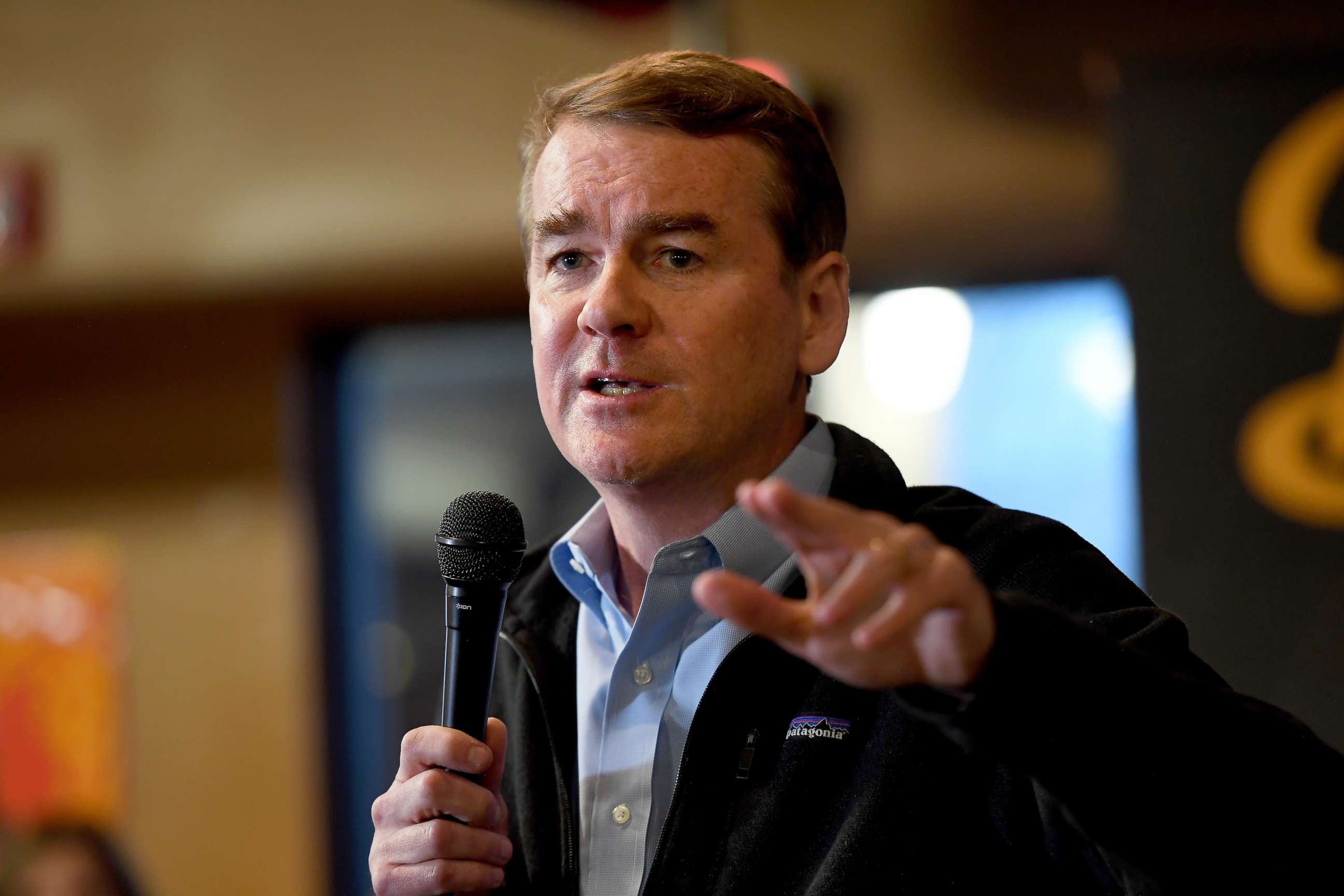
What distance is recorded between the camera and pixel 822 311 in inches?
58.1

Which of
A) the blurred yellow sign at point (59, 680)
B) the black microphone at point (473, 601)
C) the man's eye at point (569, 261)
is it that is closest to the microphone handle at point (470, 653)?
the black microphone at point (473, 601)

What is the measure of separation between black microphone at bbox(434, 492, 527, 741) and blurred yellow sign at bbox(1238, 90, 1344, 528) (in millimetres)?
1628

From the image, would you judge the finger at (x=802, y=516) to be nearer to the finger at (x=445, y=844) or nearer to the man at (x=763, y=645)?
the man at (x=763, y=645)

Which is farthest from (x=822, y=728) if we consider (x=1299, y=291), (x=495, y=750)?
(x=1299, y=291)

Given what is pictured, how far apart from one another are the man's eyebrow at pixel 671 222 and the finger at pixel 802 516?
21.8 inches

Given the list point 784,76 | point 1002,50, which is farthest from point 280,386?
point 1002,50

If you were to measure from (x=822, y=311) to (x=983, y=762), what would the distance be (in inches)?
22.4

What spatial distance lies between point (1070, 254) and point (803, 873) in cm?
299

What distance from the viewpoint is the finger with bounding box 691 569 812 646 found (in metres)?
0.84

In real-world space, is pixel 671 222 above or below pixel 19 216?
below

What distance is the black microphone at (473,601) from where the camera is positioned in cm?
120

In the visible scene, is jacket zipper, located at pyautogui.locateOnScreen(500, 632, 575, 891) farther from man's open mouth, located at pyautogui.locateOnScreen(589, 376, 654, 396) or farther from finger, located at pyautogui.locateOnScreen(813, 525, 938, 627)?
finger, located at pyautogui.locateOnScreen(813, 525, 938, 627)

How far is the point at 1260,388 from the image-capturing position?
233 centimetres

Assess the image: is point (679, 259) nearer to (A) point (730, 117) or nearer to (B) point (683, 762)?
(A) point (730, 117)
